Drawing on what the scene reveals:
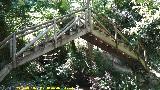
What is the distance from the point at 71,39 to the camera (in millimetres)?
11430

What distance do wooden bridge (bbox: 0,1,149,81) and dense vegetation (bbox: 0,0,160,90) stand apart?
1.05m

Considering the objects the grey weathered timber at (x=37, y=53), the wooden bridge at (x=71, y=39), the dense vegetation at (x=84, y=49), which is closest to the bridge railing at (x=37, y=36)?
the wooden bridge at (x=71, y=39)

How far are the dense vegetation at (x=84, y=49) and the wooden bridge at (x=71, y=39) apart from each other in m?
1.05

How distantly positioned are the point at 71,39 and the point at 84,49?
464cm

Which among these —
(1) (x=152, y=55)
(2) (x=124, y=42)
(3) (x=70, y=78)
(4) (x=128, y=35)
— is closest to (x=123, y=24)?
(4) (x=128, y=35)

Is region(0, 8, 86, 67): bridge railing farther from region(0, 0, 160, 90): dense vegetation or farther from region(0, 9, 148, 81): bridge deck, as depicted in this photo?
region(0, 0, 160, 90): dense vegetation

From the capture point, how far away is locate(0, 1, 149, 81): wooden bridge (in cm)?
981

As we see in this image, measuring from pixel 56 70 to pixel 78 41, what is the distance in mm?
2470

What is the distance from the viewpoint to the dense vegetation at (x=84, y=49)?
537 inches

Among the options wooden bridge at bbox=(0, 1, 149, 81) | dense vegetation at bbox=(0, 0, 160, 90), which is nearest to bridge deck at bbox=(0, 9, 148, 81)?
wooden bridge at bbox=(0, 1, 149, 81)

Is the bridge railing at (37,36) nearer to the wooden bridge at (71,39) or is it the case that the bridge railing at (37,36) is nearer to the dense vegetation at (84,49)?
the wooden bridge at (71,39)

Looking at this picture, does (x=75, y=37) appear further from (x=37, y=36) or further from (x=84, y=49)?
(x=84, y=49)

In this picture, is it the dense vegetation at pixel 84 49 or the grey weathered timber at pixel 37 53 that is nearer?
the grey weathered timber at pixel 37 53

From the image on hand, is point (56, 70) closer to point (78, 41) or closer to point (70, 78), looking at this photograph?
point (70, 78)
